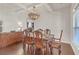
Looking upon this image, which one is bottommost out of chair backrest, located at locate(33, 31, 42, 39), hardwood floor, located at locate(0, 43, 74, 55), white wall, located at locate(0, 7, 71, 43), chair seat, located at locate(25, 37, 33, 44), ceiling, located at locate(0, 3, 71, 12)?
hardwood floor, located at locate(0, 43, 74, 55)

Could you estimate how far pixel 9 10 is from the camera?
126 cm

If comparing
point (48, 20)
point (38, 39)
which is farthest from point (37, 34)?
point (48, 20)

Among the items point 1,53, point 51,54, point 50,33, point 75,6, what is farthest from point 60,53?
point 1,53

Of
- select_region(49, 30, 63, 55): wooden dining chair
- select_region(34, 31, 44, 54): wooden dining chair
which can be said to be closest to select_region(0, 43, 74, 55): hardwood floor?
select_region(49, 30, 63, 55): wooden dining chair

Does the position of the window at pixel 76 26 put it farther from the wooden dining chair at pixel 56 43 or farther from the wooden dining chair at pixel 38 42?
the wooden dining chair at pixel 38 42

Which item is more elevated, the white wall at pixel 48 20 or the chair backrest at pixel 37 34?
the white wall at pixel 48 20

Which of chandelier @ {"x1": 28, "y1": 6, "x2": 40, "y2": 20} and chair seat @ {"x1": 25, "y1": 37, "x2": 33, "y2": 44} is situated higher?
chandelier @ {"x1": 28, "y1": 6, "x2": 40, "y2": 20}

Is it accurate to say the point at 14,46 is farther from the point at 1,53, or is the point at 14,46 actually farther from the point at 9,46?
the point at 1,53

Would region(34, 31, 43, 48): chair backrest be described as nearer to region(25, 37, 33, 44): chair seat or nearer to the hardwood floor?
region(25, 37, 33, 44): chair seat

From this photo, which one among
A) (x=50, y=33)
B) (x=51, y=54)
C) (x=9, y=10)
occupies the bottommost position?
(x=51, y=54)

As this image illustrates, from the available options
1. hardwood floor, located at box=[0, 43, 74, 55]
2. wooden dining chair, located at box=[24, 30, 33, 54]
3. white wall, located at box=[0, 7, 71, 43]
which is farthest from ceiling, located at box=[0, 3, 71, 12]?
hardwood floor, located at box=[0, 43, 74, 55]

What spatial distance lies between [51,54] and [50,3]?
1.72ft

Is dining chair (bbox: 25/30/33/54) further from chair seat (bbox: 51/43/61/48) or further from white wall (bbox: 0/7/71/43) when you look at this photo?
chair seat (bbox: 51/43/61/48)

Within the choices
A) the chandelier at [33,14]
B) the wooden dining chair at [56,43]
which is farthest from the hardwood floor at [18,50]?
the chandelier at [33,14]
